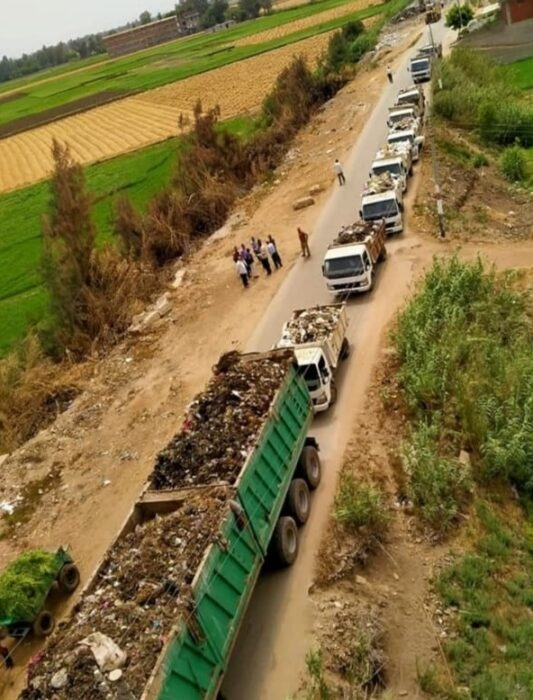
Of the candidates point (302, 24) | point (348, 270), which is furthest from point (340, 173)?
point (302, 24)

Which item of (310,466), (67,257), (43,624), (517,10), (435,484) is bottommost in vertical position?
(43,624)

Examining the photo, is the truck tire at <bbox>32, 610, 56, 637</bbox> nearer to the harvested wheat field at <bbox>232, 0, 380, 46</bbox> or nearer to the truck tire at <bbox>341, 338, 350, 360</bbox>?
the truck tire at <bbox>341, 338, 350, 360</bbox>

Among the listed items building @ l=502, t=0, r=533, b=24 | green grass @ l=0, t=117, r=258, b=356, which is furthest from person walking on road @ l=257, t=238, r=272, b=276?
building @ l=502, t=0, r=533, b=24

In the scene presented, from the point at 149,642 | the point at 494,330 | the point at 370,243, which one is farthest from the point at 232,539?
the point at 370,243

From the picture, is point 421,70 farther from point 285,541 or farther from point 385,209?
point 285,541

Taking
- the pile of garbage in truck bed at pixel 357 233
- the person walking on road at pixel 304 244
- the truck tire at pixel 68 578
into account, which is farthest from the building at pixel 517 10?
the truck tire at pixel 68 578

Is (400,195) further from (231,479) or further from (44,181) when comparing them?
(44,181)
